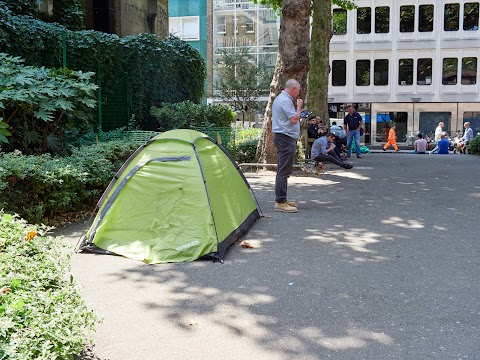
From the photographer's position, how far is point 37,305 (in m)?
3.46

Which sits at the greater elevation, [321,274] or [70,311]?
[70,311]

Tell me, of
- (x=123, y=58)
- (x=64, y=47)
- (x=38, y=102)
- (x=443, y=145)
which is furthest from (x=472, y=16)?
(x=38, y=102)

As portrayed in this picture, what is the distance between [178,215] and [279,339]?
110 inches

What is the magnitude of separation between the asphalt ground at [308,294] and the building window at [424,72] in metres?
37.1

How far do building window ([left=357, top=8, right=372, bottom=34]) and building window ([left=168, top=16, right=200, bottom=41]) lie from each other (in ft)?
45.4

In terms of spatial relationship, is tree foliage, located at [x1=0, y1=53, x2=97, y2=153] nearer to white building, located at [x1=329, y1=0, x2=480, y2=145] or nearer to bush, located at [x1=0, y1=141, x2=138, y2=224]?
bush, located at [x1=0, y1=141, x2=138, y2=224]

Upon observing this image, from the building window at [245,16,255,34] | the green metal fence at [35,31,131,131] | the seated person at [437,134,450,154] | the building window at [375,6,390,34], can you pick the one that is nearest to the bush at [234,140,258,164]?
the green metal fence at [35,31,131,131]

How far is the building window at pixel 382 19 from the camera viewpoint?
45125 mm

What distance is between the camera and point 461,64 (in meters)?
43.8

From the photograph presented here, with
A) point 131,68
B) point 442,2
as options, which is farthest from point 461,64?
point 131,68

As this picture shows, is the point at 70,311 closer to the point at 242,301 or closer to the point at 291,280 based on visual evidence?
the point at 242,301

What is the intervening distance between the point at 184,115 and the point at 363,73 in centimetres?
3242

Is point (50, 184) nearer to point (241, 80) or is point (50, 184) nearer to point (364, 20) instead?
point (241, 80)

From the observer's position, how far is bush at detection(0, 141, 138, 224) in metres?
7.90
